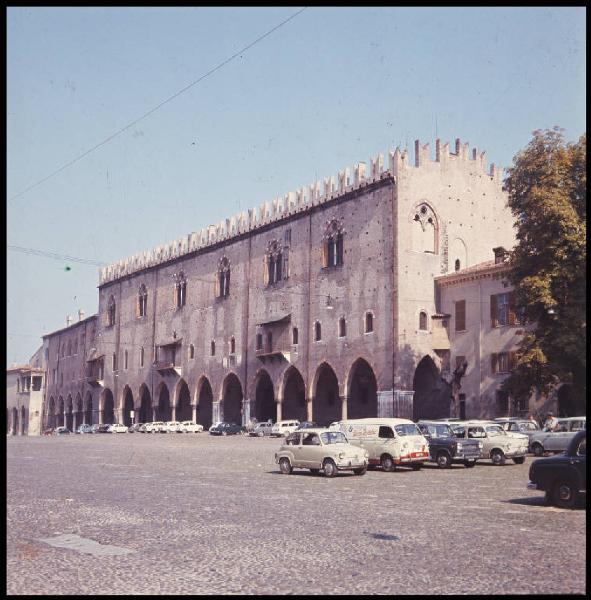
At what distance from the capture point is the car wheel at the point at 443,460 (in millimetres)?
23703

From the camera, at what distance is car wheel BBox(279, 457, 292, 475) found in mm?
21575

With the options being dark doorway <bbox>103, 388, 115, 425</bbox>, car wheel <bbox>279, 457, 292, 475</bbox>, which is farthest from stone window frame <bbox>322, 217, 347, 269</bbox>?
dark doorway <bbox>103, 388, 115, 425</bbox>

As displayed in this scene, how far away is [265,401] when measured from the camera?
57.8 meters

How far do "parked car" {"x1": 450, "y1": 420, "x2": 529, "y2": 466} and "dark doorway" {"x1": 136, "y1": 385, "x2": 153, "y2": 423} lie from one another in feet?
159

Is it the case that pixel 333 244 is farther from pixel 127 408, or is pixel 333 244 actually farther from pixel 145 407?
pixel 127 408

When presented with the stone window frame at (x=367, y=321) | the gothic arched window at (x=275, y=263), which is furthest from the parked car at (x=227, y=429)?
the stone window frame at (x=367, y=321)

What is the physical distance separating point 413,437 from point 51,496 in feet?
35.2

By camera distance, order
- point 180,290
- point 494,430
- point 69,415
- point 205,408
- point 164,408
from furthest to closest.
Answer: point 69,415, point 164,408, point 205,408, point 180,290, point 494,430

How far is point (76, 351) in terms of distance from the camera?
88.3 m

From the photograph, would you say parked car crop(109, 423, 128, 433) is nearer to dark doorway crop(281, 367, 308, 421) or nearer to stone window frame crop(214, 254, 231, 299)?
stone window frame crop(214, 254, 231, 299)

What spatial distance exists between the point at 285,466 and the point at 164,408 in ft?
169

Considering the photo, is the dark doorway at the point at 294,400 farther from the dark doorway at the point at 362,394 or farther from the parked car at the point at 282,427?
the dark doorway at the point at 362,394

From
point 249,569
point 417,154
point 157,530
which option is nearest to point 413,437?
point 157,530

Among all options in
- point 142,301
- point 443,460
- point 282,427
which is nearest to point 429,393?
point 282,427
